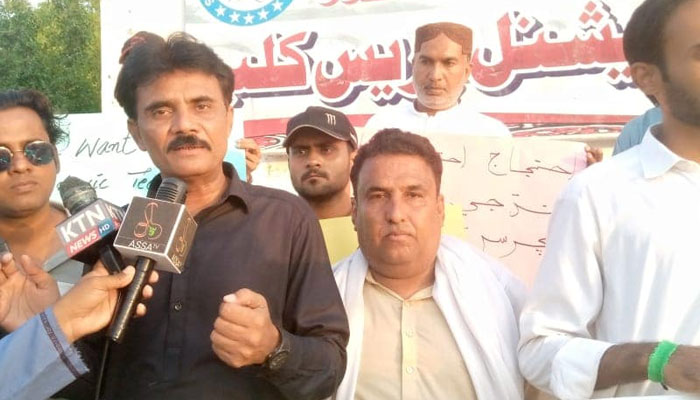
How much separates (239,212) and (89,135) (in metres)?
4.35

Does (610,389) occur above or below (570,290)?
below

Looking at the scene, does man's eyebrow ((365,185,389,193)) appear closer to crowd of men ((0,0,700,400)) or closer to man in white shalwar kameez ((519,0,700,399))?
crowd of men ((0,0,700,400))

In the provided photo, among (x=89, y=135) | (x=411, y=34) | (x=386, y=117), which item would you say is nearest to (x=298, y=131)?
(x=386, y=117)

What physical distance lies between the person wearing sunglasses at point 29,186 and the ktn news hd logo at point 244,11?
3286 millimetres

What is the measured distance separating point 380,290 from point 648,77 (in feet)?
3.42

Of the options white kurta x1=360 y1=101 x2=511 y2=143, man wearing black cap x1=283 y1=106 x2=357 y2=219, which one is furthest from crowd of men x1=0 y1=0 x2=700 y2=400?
white kurta x1=360 y1=101 x2=511 y2=143

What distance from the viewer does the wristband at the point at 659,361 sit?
157 cm

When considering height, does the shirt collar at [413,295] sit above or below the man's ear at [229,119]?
below

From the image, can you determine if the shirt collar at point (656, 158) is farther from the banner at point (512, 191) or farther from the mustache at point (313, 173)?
the mustache at point (313, 173)

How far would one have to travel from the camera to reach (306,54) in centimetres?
580

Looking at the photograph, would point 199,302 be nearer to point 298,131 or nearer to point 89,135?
point 298,131

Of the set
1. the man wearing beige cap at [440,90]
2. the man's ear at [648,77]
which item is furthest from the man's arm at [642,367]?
the man wearing beige cap at [440,90]

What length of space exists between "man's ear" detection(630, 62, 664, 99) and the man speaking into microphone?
92 centimetres

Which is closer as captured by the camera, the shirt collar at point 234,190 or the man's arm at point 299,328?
the man's arm at point 299,328
